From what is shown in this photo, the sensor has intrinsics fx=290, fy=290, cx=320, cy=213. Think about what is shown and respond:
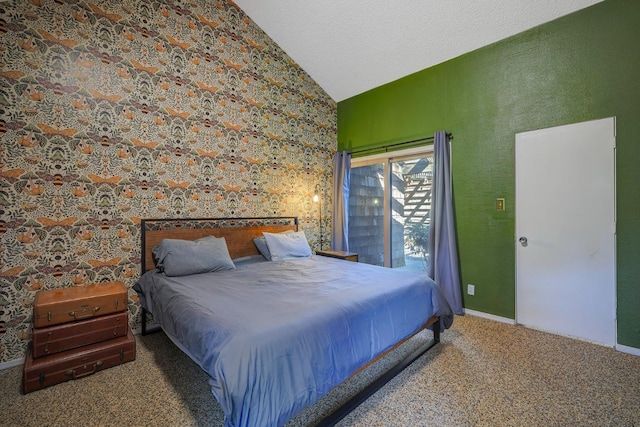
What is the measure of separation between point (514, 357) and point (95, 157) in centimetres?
405

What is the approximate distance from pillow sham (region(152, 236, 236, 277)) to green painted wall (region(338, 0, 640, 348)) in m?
2.75

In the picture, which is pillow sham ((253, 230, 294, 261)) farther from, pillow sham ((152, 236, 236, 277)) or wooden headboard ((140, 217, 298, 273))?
pillow sham ((152, 236, 236, 277))

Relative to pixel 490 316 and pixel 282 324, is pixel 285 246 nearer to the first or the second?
pixel 282 324

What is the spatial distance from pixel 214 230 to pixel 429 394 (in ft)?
8.61

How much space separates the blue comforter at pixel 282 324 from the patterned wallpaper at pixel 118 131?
76cm

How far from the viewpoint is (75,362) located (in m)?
2.09

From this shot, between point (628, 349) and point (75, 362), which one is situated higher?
point (75, 362)

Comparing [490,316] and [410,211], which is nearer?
[490,316]

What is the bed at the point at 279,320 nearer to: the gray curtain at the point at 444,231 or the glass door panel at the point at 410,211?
the gray curtain at the point at 444,231

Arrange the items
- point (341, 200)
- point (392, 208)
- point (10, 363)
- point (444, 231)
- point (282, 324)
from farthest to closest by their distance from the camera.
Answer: point (341, 200) < point (392, 208) < point (444, 231) < point (10, 363) < point (282, 324)

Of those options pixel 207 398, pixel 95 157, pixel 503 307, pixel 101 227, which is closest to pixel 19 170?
pixel 95 157

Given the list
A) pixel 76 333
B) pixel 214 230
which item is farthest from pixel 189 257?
pixel 76 333

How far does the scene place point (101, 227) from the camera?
269 cm

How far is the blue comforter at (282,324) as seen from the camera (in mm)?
1338
